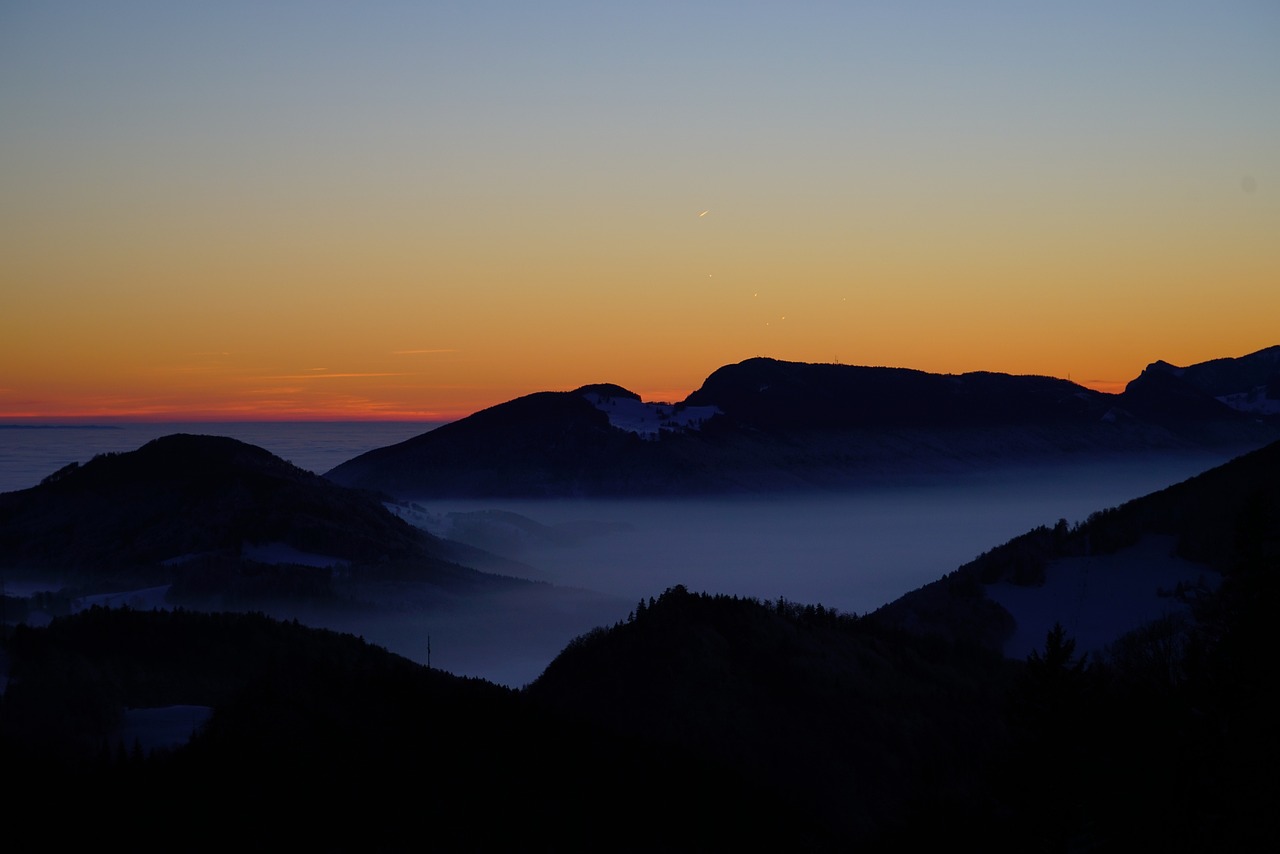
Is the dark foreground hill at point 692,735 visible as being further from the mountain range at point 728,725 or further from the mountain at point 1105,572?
the mountain at point 1105,572

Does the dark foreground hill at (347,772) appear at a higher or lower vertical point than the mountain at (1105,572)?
lower

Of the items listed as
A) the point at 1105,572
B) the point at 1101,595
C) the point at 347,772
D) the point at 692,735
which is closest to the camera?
the point at 347,772

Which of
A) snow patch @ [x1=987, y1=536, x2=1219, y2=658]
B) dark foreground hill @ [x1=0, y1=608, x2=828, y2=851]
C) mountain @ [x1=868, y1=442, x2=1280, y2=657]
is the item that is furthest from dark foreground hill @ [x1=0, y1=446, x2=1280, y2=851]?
snow patch @ [x1=987, y1=536, x2=1219, y2=658]

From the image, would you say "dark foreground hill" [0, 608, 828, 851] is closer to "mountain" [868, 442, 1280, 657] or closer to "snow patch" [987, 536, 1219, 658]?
"snow patch" [987, 536, 1219, 658]

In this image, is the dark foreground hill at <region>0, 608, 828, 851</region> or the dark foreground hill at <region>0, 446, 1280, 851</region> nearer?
the dark foreground hill at <region>0, 446, 1280, 851</region>

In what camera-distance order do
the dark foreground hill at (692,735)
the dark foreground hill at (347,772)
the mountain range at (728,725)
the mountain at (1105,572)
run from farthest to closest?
the mountain at (1105,572) → the dark foreground hill at (347,772) → the mountain range at (728,725) → the dark foreground hill at (692,735)

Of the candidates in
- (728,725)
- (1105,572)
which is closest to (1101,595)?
(1105,572)

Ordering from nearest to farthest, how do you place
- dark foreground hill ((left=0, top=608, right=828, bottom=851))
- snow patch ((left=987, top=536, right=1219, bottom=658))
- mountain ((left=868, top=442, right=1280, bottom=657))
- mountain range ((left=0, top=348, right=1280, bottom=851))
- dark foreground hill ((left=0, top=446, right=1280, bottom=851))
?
dark foreground hill ((left=0, top=446, right=1280, bottom=851))
mountain range ((left=0, top=348, right=1280, bottom=851))
dark foreground hill ((left=0, top=608, right=828, bottom=851))
snow patch ((left=987, top=536, right=1219, bottom=658))
mountain ((left=868, top=442, right=1280, bottom=657))

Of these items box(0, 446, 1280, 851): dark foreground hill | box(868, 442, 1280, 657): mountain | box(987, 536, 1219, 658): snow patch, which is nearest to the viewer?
box(0, 446, 1280, 851): dark foreground hill

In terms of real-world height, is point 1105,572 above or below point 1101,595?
above

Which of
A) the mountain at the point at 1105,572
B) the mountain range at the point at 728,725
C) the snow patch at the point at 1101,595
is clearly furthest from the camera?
the mountain at the point at 1105,572

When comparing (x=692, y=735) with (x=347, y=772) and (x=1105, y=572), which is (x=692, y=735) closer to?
(x=347, y=772)

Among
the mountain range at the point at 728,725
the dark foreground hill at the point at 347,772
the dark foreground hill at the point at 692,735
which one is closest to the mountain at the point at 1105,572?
the mountain range at the point at 728,725

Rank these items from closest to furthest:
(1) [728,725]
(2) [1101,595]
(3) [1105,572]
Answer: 1. (1) [728,725]
2. (2) [1101,595]
3. (3) [1105,572]
